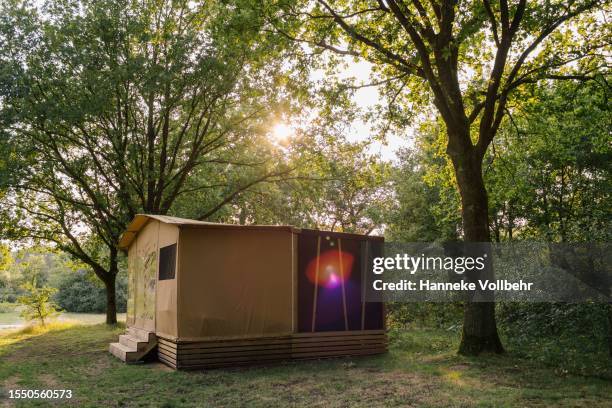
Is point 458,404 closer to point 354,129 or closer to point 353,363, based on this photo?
point 353,363

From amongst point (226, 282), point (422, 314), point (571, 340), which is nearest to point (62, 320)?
point (422, 314)

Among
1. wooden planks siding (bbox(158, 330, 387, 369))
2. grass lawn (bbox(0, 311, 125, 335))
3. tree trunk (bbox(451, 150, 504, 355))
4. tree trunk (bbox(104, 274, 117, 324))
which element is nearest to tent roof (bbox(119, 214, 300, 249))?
wooden planks siding (bbox(158, 330, 387, 369))

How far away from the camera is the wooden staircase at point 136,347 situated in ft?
33.3

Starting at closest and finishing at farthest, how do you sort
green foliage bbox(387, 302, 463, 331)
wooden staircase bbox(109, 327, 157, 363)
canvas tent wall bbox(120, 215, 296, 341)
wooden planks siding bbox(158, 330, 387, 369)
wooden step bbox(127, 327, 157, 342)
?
wooden planks siding bbox(158, 330, 387, 369), canvas tent wall bbox(120, 215, 296, 341), wooden staircase bbox(109, 327, 157, 363), wooden step bbox(127, 327, 157, 342), green foliage bbox(387, 302, 463, 331)

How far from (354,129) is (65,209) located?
39.1 ft

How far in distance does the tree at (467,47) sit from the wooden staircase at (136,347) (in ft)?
19.8

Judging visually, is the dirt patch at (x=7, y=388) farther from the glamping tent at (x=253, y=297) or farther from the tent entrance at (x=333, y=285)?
the tent entrance at (x=333, y=285)

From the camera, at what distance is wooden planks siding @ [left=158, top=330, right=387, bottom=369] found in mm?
8961

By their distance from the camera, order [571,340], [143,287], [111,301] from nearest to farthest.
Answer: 1. [571,340]
2. [143,287]
3. [111,301]

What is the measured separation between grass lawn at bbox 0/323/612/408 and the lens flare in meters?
1.54

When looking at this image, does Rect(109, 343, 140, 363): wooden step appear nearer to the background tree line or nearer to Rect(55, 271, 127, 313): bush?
the background tree line

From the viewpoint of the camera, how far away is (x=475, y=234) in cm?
956

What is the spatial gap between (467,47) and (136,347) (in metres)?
10.0

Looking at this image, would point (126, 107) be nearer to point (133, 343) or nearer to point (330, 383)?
point (133, 343)
